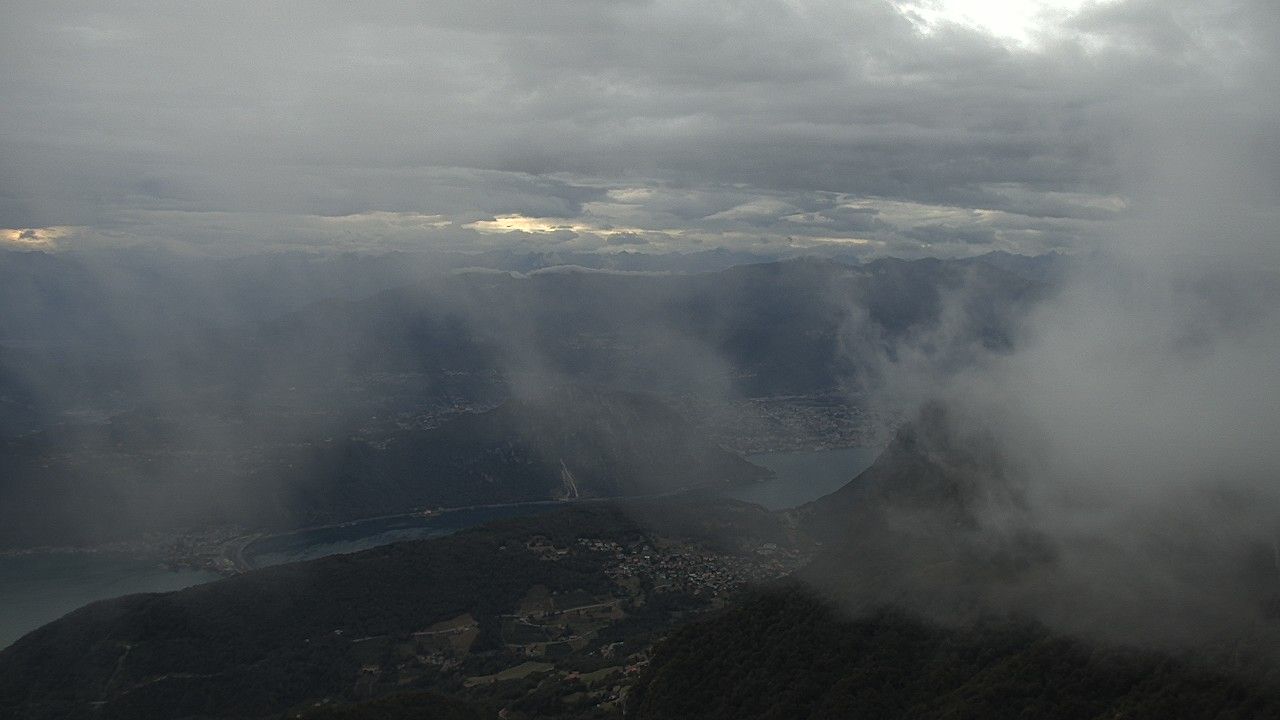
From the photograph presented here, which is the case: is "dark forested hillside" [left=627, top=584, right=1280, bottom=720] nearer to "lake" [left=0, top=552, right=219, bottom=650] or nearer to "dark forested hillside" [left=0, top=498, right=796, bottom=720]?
"dark forested hillside" [left=0, top=498, right=796, bottom=720]

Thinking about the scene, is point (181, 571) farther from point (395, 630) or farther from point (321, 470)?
point (395, 630)

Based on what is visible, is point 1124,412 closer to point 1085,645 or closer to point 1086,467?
point 1086,467

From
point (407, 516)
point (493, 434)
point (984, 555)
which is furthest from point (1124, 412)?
point (493, 434)

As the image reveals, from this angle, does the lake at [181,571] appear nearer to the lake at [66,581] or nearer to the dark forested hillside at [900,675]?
the lake at [66,581]

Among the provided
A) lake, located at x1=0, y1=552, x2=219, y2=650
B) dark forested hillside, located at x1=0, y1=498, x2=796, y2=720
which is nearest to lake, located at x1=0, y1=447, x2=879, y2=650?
lake, located at x1=0, y1=552, x2=219, y2=650

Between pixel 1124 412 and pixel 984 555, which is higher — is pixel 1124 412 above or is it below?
above

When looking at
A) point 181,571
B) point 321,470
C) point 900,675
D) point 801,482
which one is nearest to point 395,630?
point 900,675

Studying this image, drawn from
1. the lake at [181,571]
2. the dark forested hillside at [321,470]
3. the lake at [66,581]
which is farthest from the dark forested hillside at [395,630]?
the dark forested hillside at [321,470]

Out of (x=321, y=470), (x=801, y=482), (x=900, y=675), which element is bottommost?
(x=801, y=482)
